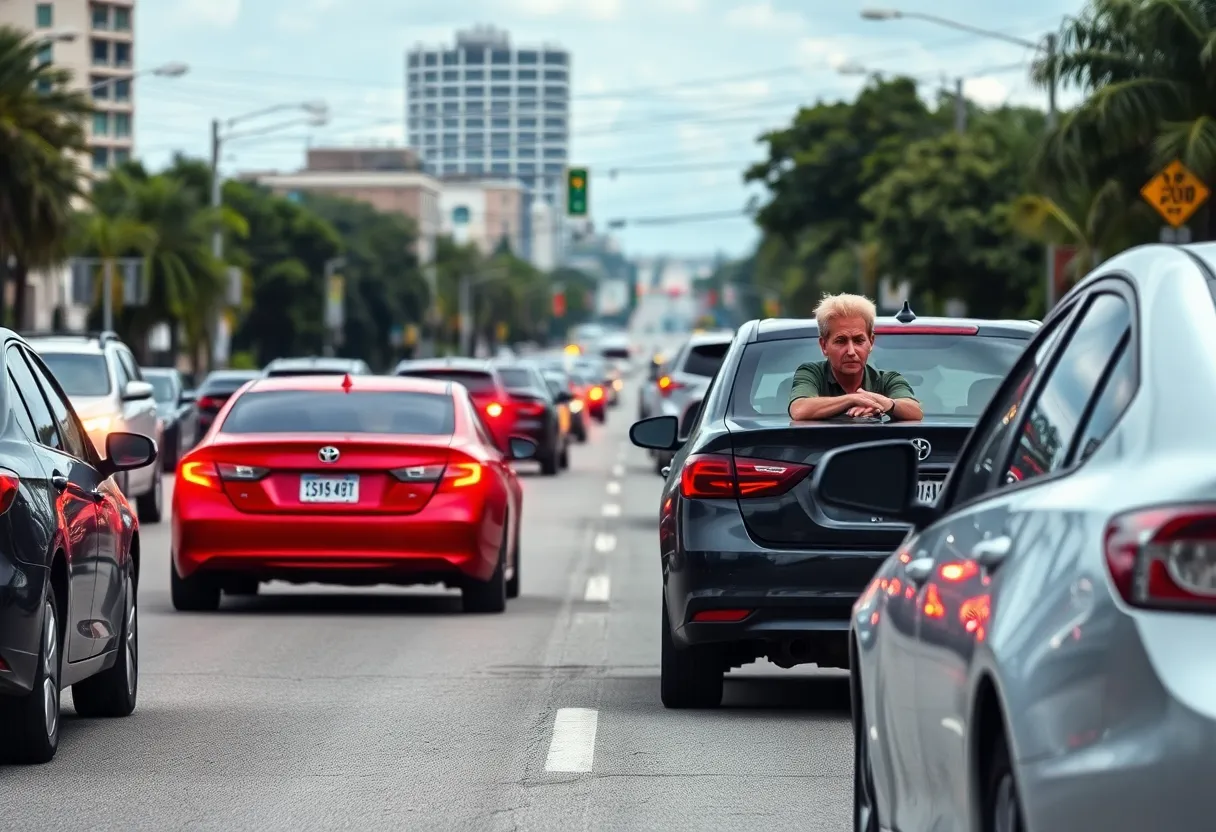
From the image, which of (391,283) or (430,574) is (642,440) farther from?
(391,283)

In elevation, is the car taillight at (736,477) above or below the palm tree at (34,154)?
below

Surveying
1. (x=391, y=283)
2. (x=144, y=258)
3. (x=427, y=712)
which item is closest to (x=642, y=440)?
(x=427, y=712)

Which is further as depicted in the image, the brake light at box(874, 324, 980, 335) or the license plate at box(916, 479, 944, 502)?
the brake light at box(874, 324, 980, 335)

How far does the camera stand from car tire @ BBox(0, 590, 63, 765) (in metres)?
8.31

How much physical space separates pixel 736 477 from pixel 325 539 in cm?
530

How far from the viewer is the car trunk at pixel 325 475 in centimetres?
1448

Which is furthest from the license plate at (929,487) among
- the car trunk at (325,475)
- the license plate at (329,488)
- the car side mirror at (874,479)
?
the license plate at (329,488)

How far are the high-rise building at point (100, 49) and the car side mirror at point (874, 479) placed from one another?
150 m

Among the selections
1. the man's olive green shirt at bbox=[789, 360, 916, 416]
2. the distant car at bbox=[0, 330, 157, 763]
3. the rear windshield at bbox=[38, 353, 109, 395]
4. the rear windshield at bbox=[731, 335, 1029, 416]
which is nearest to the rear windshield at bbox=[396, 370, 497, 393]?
the rear windshield at bbox=[38, 353, 109, 395]

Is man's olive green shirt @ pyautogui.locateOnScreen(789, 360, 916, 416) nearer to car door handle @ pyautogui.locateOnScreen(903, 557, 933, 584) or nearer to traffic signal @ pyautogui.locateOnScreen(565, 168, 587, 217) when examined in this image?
car door handle @ pyautogui.locateOnScreen(903, 557, 933, 584)

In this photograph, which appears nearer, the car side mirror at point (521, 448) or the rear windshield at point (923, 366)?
the rear windshield at point (923, 366)

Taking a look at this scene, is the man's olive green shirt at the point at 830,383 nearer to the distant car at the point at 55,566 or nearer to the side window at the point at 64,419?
the distant car at the point at 55,566

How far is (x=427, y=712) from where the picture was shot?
400 inches

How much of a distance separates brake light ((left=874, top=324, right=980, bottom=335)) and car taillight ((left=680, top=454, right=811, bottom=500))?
1.22 m
